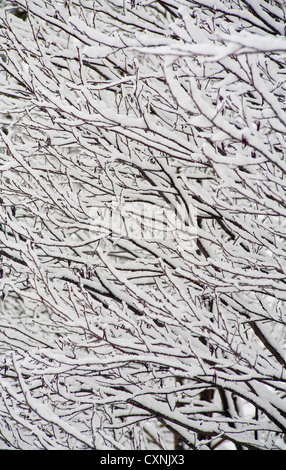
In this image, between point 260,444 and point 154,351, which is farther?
point 260,444

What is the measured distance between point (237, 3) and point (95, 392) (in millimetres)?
3255

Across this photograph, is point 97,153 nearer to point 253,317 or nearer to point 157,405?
point 253,317

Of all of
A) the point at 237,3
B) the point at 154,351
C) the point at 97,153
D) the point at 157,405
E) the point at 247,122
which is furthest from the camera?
the point at 157,405

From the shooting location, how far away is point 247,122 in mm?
1636

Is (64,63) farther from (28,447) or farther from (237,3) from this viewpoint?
(28,447)

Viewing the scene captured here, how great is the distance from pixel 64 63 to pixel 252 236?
2239mm

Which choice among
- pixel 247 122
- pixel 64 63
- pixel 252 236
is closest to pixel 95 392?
pixel 252 236

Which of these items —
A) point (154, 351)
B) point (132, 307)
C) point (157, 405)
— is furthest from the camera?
point (132, 307)

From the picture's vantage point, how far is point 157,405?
305 cm

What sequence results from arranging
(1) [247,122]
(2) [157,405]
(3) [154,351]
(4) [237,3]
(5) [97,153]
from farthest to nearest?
1. (2) [157,405]
2. (4) [237,3]
3. (5) [97,153]
4. (3) [154,351]
5. (1) [247,122]

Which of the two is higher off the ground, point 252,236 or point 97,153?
point 97,153

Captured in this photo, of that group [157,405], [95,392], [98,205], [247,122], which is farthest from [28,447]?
[247,122]
